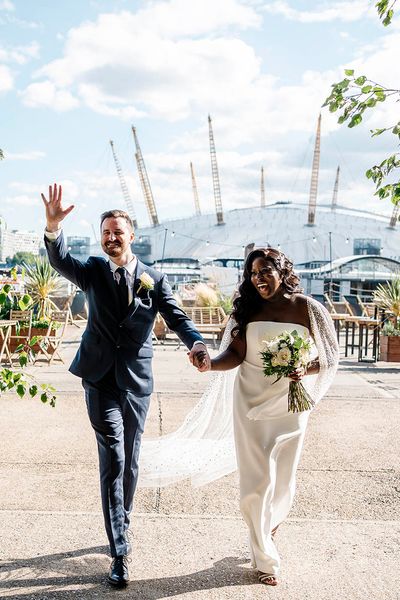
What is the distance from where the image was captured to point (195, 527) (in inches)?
166

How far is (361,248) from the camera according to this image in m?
97.8

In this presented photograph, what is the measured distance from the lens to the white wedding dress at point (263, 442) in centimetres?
365

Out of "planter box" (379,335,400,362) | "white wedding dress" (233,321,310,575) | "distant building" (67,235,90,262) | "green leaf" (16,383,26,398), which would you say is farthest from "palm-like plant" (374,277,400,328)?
"distant building" (67,235,90,262)

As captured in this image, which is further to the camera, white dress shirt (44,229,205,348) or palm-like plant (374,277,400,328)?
palm-like plant (374,277,400,328)

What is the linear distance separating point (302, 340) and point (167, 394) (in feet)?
18.4

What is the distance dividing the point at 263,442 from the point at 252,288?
865mm

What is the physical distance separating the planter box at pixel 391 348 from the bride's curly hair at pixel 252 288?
9.25 m

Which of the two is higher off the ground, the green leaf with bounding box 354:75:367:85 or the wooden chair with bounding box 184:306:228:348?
the green leaf with bounding box 354:75:367:85

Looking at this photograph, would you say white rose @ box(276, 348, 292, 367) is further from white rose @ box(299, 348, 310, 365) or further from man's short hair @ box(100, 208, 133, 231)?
man's short hair @ box(100, 208, 133, 231)

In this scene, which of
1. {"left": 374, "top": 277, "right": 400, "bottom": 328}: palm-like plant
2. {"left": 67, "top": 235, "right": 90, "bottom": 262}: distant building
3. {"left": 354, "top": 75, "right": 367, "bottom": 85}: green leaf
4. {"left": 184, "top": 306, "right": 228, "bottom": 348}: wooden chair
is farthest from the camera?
{"left": 67, "top": 235, "right": 90, "bottom": 262}: distant building

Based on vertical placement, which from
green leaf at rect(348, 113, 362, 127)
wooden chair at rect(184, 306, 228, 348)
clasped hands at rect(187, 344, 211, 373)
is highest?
green leaf at rect(348, 113, 362, 127)

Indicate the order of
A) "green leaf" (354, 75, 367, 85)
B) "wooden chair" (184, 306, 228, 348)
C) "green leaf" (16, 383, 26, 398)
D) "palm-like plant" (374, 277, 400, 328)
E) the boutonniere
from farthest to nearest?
"wooden chair" (184, 306, 228, 348)
"palm-like plant" (374, 277, 400, 328)
the boutonniere
"green leaf" (354, 75, 367, 85)
"green leaf" (16, 383, 26, 398)

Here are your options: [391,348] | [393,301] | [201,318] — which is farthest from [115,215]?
[201,318]

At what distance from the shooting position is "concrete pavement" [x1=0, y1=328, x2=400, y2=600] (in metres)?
3.46
